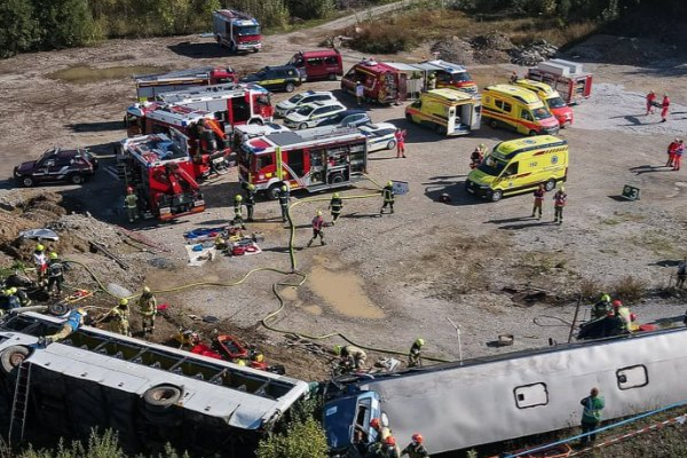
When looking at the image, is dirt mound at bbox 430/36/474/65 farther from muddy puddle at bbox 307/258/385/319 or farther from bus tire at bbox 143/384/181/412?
bus tire at bbox 143/384/181/412

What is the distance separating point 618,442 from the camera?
1397cm

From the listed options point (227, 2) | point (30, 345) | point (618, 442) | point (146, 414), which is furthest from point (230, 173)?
point (227, 2)

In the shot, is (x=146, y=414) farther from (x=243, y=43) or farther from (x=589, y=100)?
(x=243, y=43)

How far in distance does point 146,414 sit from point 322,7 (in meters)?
47.3

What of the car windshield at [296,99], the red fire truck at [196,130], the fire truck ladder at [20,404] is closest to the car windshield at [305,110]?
the car windshield at [296,99]

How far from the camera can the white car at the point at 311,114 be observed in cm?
3466

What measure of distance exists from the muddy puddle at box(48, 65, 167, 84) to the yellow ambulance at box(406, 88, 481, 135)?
58.5 feet

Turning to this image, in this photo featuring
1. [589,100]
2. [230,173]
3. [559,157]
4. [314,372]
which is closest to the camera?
[314,372]

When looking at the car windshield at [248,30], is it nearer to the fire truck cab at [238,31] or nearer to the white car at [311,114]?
the fire truck cab at [238,31]

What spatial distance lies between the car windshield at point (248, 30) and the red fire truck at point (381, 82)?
1069 centimetres

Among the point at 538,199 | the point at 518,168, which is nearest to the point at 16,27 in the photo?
the point at 518,168

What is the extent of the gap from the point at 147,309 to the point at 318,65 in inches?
1030

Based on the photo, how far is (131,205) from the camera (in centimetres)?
2573

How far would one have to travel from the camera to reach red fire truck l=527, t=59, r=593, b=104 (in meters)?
38.7
